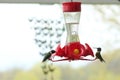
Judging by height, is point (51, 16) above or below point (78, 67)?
above

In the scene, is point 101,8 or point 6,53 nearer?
point 6,53

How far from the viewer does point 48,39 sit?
8.83ft

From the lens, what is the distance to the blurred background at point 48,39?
2.60 metres

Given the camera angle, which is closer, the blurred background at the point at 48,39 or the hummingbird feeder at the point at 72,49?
the hummingbird feeder at the point at 72,49

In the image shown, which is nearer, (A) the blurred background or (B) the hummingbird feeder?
(B) the hummingbird feeder

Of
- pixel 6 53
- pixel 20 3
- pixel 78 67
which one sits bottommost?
pixel 78 67

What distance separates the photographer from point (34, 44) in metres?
2.64

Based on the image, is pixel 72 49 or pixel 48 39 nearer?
pixel 72 49

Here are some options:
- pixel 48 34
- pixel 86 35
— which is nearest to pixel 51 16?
pixel 48 34

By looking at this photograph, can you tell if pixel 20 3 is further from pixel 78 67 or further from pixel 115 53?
pixel 115 53

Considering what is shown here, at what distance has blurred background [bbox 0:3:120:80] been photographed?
260 centimetres

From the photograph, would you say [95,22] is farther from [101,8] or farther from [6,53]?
[6,53]

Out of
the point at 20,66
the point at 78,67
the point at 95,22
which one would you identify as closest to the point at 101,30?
the point at 95,22

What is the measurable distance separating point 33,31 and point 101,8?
626 mm
